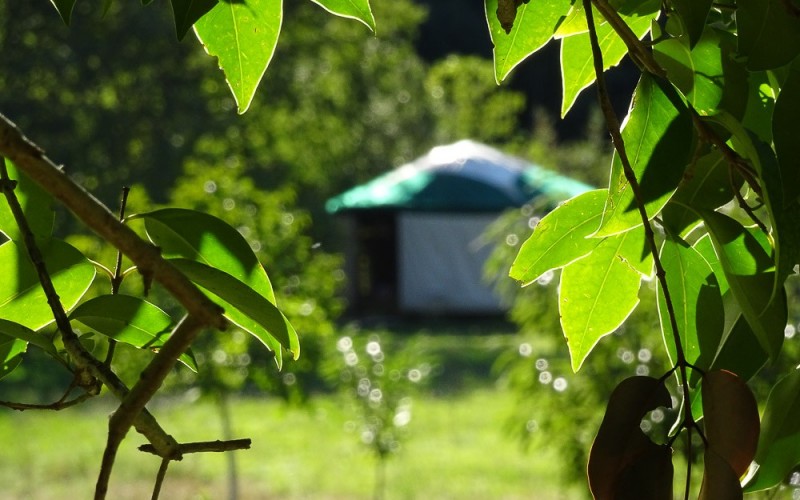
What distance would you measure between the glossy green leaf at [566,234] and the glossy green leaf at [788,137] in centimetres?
11

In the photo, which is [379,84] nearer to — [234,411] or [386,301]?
[386,301]

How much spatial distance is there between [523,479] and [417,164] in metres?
7.76

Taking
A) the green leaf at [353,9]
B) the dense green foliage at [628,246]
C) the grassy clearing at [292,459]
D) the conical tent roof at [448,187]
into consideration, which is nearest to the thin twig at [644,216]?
the dense green foliage at [628,246]

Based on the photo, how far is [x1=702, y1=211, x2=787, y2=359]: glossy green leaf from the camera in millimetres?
440

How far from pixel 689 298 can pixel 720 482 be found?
0.42 feet

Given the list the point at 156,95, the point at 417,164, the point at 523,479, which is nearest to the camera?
the point at 523,479

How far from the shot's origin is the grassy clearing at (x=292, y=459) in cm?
532

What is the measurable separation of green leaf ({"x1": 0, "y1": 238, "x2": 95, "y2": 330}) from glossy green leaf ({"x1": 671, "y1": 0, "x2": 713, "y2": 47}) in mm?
273

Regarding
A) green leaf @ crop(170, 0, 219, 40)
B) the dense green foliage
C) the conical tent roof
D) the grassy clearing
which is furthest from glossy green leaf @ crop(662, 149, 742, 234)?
the conical tent roof

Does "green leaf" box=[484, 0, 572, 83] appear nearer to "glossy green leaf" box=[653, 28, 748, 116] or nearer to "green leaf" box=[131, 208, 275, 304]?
"glossy green leaf" box=[653, 28, 748, 116]

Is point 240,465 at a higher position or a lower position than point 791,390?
lower

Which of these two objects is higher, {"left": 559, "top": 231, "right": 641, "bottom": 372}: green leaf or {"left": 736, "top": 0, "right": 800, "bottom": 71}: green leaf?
{"left": 736, "top": 0, "right": 800, "bottom": 71}: green leaf

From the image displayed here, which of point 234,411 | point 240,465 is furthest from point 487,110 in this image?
point 240,465

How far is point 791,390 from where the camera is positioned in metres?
0.51
